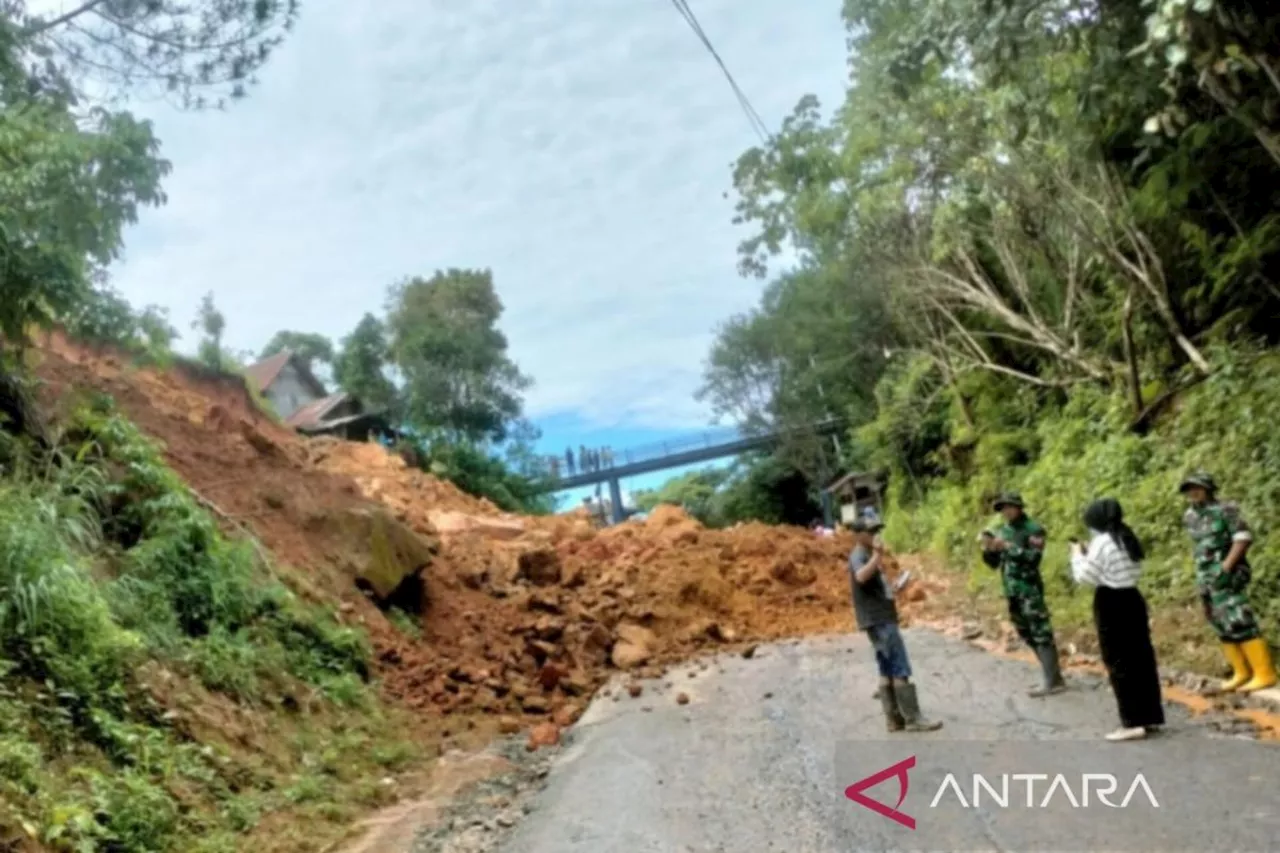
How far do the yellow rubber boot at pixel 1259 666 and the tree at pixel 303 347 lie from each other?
3026 centimetres

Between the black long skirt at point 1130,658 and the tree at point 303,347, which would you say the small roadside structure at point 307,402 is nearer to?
the tree at point 303,347

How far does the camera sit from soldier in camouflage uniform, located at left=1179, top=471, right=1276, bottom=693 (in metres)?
6.98

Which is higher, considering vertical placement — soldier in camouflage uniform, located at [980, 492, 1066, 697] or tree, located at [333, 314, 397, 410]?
tree, located at [333, 314, 397, 410]

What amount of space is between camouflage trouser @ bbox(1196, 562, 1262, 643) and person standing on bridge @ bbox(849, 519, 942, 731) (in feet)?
6.60

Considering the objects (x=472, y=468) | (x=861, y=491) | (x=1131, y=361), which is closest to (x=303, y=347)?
(x=472, y=468)

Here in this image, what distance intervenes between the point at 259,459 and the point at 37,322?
6.41m

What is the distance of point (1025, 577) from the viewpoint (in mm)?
8344

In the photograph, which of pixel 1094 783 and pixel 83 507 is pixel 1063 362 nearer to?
pixel 1094 783

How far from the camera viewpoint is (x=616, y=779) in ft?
23.7

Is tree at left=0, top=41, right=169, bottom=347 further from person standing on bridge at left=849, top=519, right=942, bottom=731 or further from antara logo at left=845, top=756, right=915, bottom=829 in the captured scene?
antara logo at left=845, top=756, right=915, bottom=829

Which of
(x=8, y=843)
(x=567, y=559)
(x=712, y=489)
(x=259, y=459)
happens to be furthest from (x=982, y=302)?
(x=712, y=489)

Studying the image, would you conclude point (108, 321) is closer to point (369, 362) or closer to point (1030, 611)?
point (1030, 611)

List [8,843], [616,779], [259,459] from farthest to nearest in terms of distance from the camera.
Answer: [259,459] → [616,779] → [8,843]

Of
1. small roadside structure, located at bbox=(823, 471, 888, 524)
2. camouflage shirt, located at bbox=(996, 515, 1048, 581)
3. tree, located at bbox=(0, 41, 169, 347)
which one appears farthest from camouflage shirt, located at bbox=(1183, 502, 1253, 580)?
small roadside structure, located at bbox=(823, 471, 888, 524)
